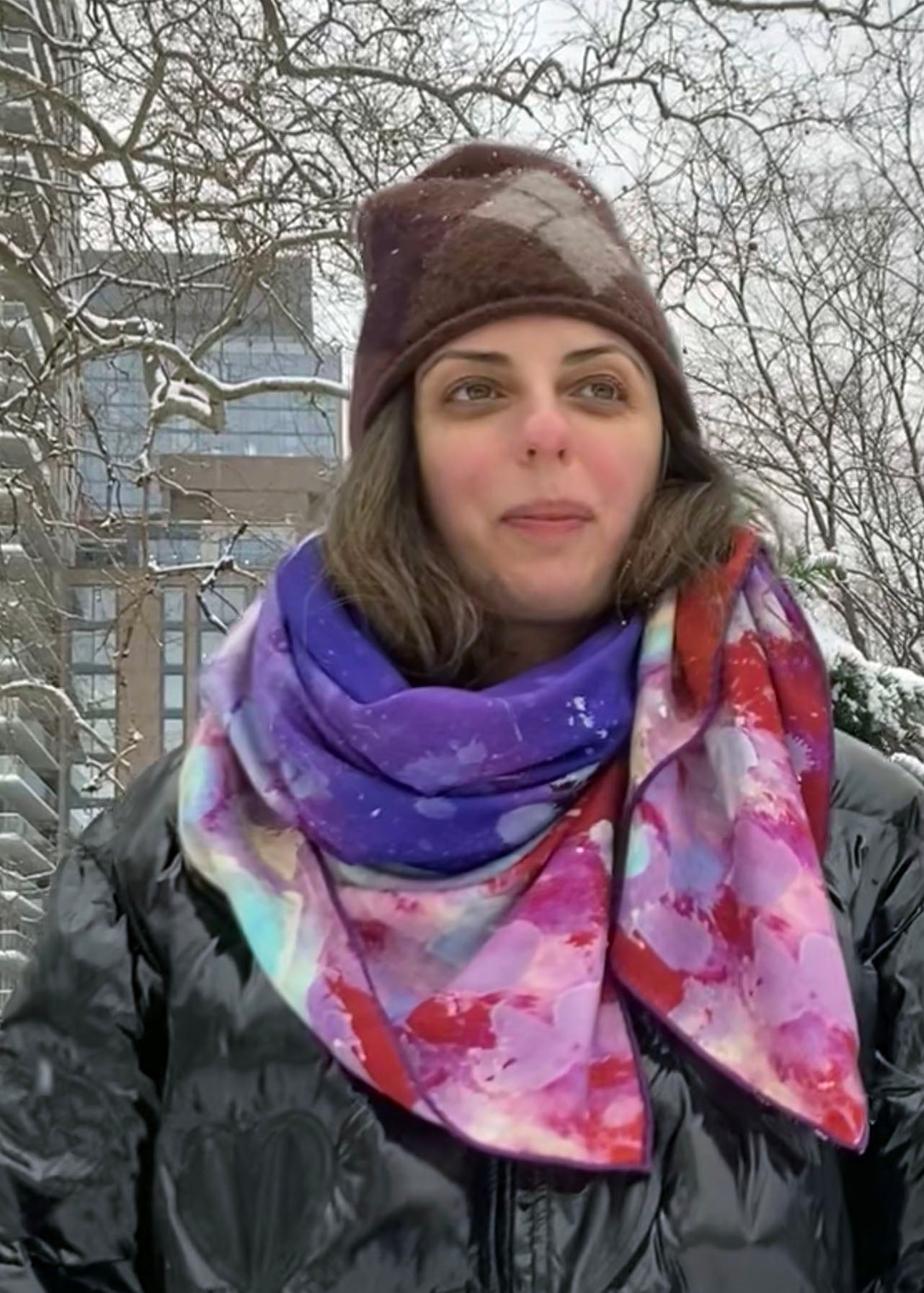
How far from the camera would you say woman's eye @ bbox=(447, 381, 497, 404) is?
139 cm

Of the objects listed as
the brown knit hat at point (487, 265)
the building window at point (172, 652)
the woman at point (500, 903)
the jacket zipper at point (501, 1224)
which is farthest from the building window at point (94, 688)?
the jacket zipper at point (501, 1224)

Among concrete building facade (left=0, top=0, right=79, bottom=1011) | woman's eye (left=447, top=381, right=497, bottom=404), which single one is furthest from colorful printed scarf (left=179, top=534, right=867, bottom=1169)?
concrete building facade (left=0, top=0, right=79, bottom=1011)

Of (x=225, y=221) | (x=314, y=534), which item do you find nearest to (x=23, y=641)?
(x=225, y=221)

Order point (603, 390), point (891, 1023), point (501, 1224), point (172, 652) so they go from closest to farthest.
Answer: point (501, 1224)
point (891, 1023)
point (603, 390)
point (172, 652)

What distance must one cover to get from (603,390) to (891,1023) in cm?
63

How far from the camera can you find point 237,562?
32.4ft

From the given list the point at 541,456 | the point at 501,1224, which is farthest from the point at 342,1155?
the point at 541,456

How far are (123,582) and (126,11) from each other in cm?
347

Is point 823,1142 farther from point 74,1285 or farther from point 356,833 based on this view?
point 74,1285

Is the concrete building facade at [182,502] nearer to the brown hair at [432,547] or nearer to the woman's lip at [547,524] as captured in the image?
the brown hair at [432,547]

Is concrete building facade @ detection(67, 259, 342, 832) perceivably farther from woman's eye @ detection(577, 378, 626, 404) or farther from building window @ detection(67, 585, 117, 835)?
woman's eye @ detection(577, 378, 626, 404)

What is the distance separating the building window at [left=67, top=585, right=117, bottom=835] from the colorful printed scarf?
8.59 metres

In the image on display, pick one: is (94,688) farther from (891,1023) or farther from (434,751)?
(891,1023)

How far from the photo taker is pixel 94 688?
1231 cm
